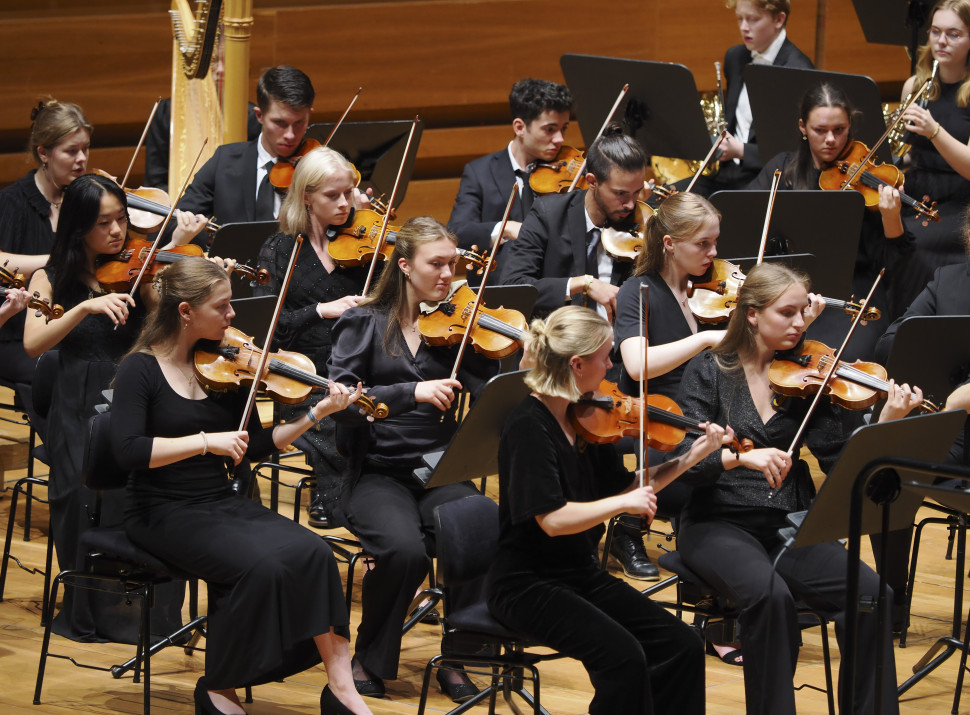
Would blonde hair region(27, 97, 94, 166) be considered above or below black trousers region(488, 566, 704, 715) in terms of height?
above

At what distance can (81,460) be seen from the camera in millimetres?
3285

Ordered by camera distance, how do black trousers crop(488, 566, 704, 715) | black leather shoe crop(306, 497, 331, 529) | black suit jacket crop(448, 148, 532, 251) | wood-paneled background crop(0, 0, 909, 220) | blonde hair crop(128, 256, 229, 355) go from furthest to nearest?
wood-paneled background crop(0, 0, 909, 220)
black suit jacket crop(448, 148, 532, 251)
black leather shoe crop(306, 497, 331, 529)
blonde hair crop(128, 256, 229, 355)
black trousers crop(488, 566, 704, 715)

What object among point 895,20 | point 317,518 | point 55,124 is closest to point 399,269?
point 317,518

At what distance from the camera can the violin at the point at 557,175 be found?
4.23 m

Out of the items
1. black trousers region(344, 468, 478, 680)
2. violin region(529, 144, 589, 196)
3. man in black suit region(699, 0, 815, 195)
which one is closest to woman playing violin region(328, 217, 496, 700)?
black trousers region(344, 468, 478, 680)

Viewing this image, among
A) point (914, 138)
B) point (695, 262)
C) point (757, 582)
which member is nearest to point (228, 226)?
point (695, 262)

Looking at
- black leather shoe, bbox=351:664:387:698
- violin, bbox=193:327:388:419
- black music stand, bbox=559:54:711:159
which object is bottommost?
black leather shoe, bbox=351:664:387:698

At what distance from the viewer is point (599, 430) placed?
8.36ft

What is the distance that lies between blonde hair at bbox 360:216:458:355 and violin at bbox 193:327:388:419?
311mm

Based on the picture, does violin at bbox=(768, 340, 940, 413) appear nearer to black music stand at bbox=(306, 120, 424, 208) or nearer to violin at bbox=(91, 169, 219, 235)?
black music stand at bbox=(306, 120, 424, 208)

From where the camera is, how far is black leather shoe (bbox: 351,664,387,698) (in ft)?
9.66

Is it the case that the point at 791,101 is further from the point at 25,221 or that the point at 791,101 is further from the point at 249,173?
the point at 25,221

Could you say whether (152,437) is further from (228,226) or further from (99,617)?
(228,226)

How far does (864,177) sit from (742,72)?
880 mm
